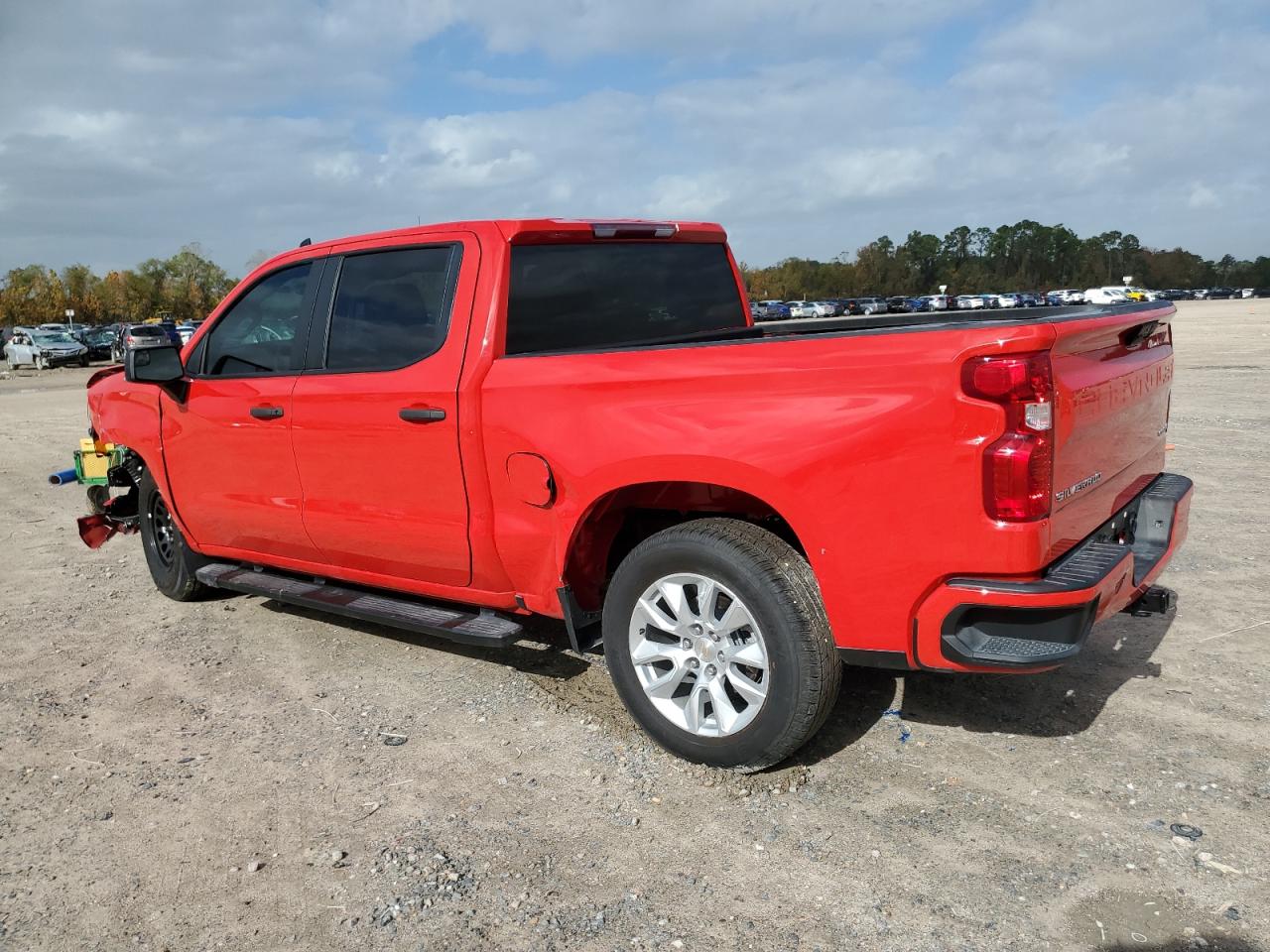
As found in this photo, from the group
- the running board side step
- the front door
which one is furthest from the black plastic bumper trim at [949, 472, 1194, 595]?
the front door

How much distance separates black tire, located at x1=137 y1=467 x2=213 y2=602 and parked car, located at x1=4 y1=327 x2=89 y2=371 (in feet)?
127

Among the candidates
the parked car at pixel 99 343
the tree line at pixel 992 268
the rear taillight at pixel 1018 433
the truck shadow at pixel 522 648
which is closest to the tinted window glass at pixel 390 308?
the truck shadow at pixel 522 648

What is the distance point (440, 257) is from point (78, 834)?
8.28 feet

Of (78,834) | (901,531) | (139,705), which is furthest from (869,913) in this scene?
(139,705)

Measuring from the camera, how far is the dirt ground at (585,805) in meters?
2.87

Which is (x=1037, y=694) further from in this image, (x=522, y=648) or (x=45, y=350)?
(x=45, y=350)

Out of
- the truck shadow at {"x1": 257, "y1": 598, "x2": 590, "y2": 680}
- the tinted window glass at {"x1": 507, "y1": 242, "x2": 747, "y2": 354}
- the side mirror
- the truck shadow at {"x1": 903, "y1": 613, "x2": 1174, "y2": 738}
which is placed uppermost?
the tinted window glass at {"x1": 507, "y1": 242, "x2": 747, "y2": 354}

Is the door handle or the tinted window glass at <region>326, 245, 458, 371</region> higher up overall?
the tinted window glass at <region>326, 245, 458, 371</region>

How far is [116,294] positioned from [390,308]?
123369 mm

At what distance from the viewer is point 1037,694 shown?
4.27 metres

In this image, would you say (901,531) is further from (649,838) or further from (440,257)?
(440,257)

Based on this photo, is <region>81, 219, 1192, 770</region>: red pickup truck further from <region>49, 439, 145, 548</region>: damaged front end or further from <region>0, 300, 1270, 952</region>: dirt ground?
<region>49, 439, 145, 548</region>: damaged front end

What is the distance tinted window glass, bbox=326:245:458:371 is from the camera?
13.9 feet

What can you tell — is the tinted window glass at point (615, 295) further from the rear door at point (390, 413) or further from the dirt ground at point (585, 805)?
the dirt ground at point (585, 805)
